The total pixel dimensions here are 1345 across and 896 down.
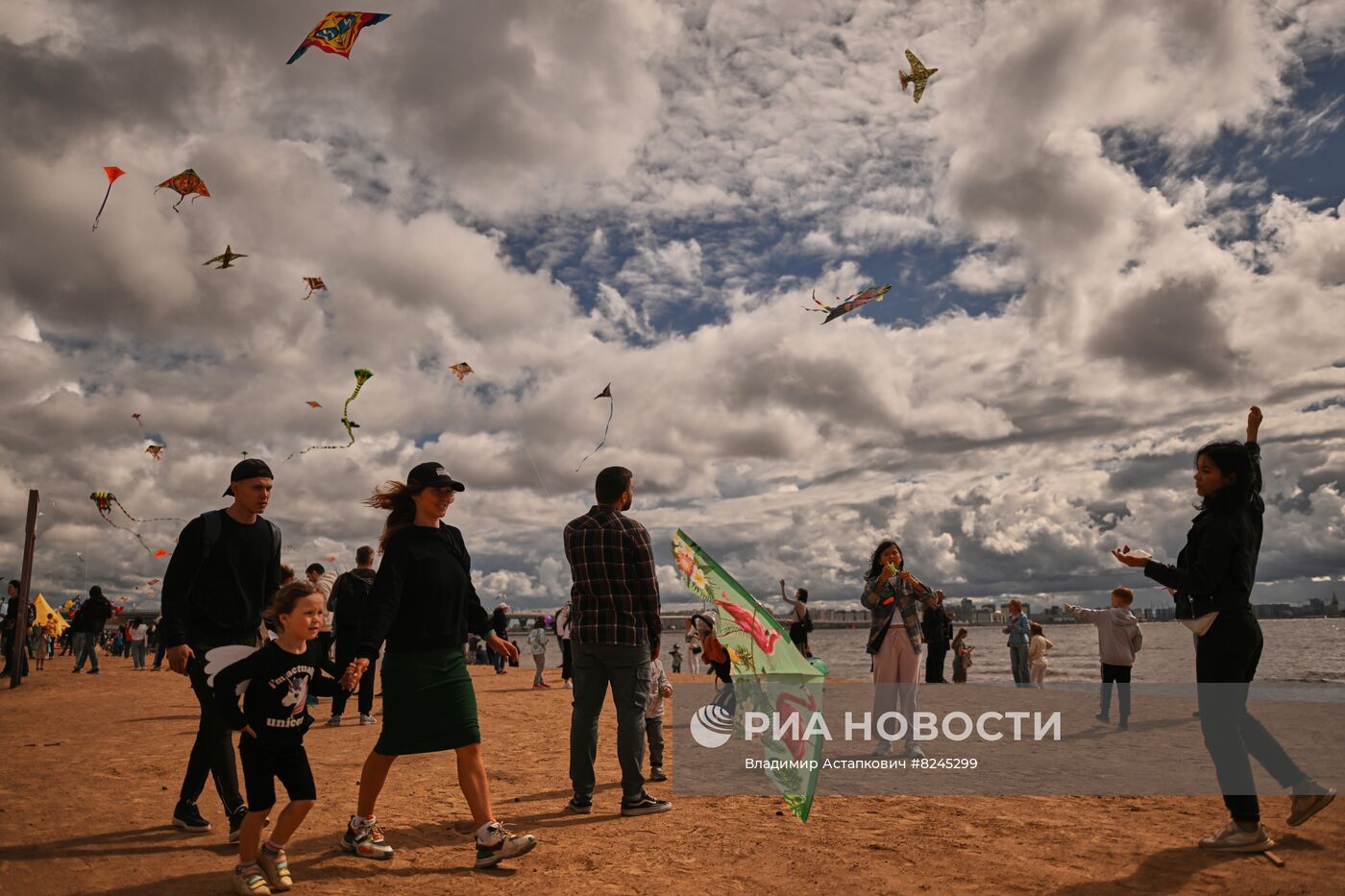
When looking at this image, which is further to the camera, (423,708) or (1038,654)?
(1038,654)

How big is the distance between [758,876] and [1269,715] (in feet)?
32.7

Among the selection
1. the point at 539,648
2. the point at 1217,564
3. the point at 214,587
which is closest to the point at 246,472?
the point at 214,587

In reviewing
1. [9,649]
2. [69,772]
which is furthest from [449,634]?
[9,649]

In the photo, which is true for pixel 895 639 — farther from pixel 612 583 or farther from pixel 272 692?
pixel 272 692

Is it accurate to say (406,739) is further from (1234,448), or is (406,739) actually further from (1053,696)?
(1053,696)

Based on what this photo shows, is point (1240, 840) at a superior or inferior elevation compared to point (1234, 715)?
inferior

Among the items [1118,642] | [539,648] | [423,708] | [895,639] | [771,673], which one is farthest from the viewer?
[539,648]

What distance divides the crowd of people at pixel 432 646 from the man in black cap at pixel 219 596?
0.01m

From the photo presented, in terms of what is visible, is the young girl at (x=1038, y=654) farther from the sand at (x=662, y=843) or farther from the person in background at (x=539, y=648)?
the sand at (x=662, y=843)

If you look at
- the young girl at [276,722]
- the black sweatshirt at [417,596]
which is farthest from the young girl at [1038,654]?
the young girl at [276,722]

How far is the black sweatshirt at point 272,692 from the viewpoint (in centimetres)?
418

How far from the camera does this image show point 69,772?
302 inches

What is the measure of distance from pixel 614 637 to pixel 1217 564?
3581 mm

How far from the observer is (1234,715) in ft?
15.8
